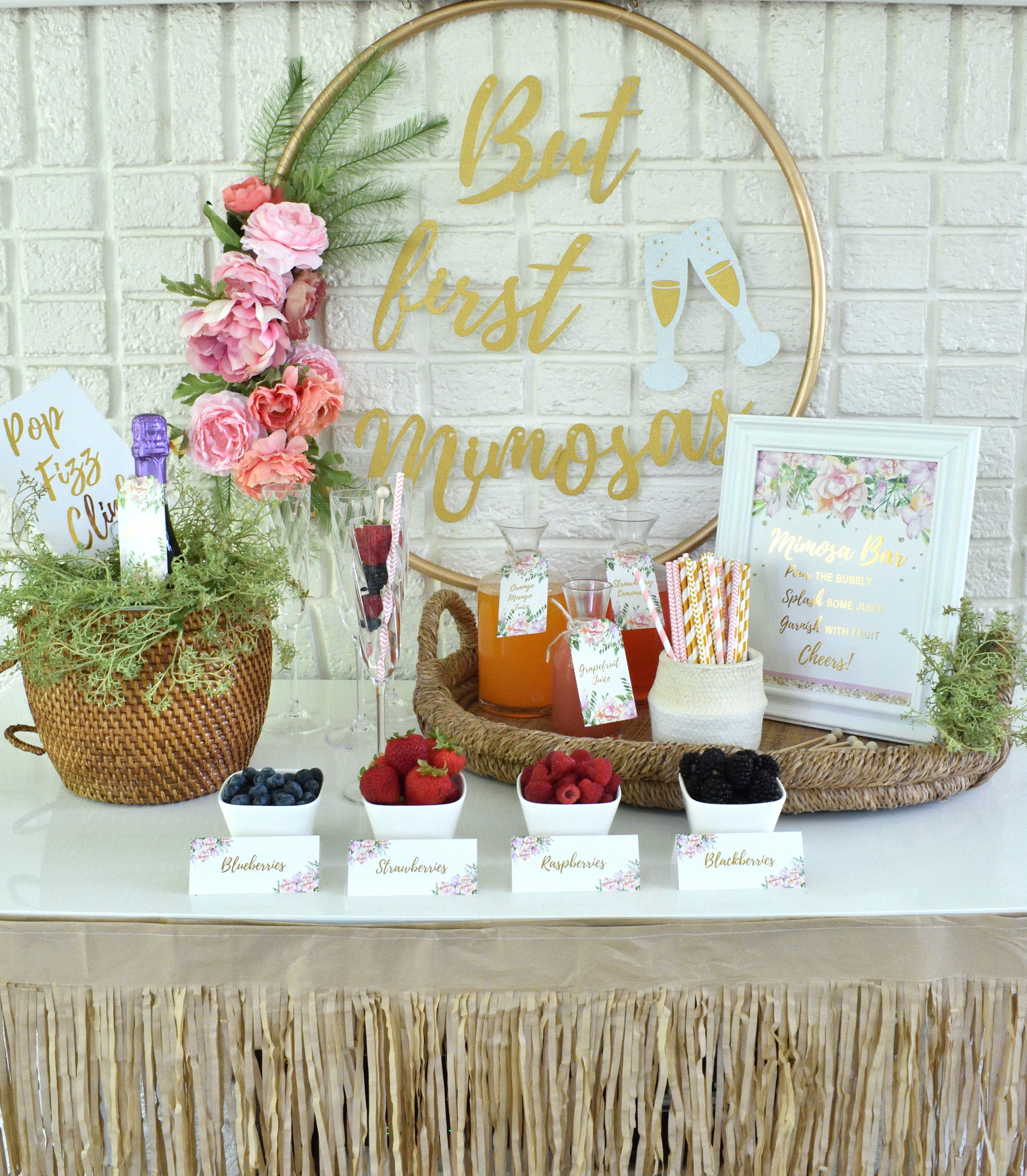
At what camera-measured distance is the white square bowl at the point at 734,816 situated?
920 millimetres

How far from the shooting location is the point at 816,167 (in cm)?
136

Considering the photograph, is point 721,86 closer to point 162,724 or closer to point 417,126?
point 417,126

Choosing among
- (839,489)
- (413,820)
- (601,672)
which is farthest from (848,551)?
(413,820)

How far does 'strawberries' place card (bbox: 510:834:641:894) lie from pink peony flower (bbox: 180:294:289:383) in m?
0.71

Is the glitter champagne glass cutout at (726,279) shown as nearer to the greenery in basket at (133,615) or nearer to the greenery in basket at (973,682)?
the greenery in basket at (973,682)

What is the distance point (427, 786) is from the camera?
36.0 inches

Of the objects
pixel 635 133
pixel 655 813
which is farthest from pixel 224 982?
pixel 635 133

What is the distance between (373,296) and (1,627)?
73cm

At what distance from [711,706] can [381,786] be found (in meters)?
0.36

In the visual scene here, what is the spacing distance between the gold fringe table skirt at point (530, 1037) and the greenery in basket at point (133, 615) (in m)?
0.24

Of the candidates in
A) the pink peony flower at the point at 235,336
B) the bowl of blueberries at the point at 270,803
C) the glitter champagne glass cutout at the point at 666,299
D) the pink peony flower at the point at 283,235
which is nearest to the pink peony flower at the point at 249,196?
the pink peony flower at the point at 283,235

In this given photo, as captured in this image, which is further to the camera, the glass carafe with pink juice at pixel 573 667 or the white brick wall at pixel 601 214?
the white brick wall at pixel 601 214

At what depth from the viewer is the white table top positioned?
0.89 m

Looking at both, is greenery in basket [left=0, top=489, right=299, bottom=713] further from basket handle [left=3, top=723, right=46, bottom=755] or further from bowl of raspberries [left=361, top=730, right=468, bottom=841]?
bowl of raspberries [left=361, top=730, right=468, bottom=841]
